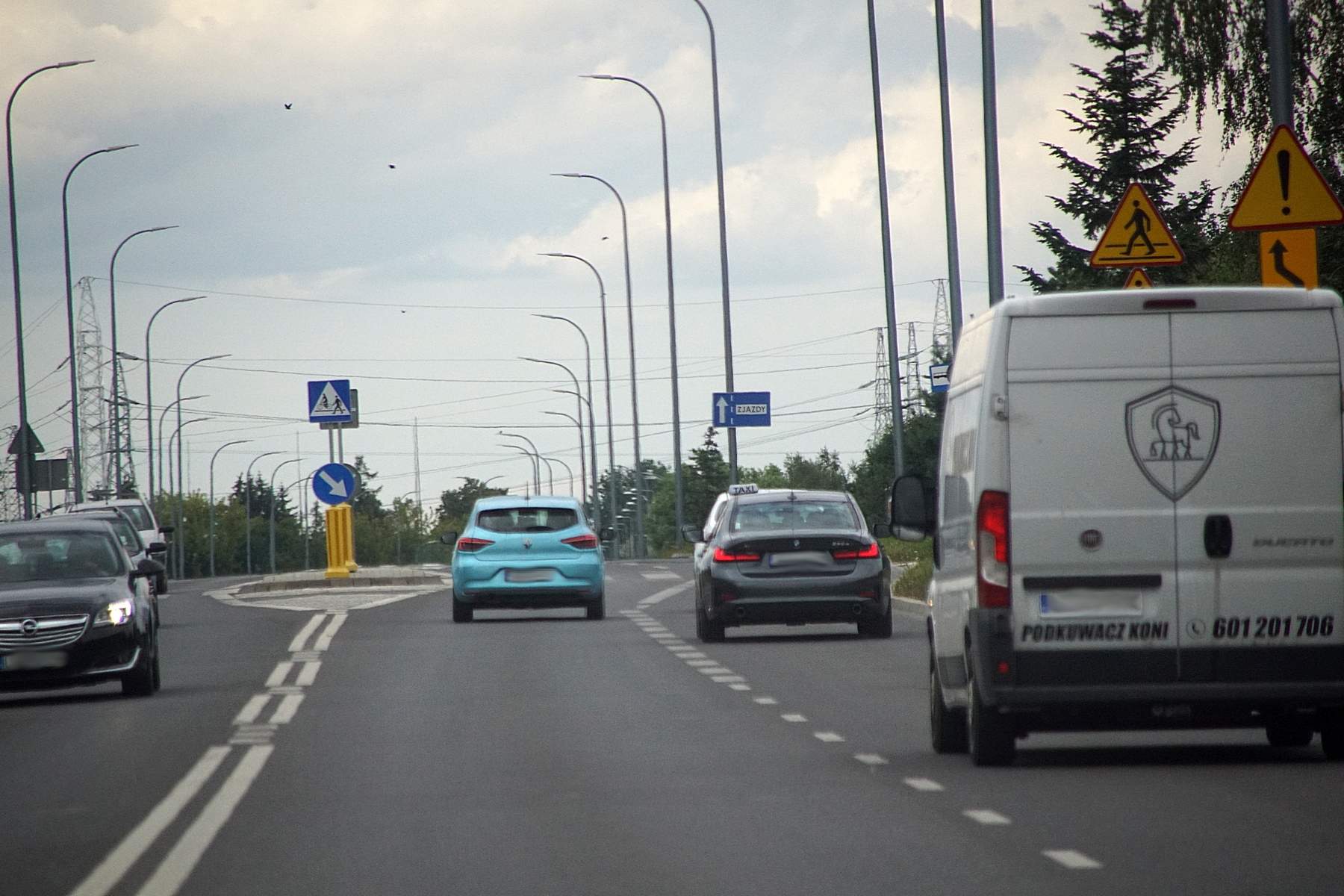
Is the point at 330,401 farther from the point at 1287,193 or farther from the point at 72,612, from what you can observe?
the point at 1287,193

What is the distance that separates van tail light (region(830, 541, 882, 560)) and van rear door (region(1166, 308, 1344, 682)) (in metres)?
13.0

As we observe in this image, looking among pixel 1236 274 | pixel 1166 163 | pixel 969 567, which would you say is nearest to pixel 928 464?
pixel 1166 163

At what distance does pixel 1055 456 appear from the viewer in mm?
11336

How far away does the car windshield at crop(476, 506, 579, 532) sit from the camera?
100 ft

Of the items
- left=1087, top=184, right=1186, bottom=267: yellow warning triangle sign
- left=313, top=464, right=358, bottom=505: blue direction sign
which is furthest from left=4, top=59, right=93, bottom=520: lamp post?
left=1087, top=184, right=1186, bottom=267: yellow warning triangle sign

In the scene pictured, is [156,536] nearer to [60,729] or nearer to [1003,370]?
[60,729]

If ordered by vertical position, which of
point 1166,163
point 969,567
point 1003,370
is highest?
point 1166,163

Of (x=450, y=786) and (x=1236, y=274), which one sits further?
(x=1236, y=274)

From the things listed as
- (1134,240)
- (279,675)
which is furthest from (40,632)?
(1134,240)

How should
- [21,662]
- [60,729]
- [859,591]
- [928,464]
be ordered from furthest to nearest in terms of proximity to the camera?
[928,464]
[859,591]
[21,662]
[60,729]

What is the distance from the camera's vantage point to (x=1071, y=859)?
344 inches

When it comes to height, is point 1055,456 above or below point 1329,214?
below

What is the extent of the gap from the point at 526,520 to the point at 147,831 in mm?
20391

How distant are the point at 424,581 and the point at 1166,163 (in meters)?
18.2
